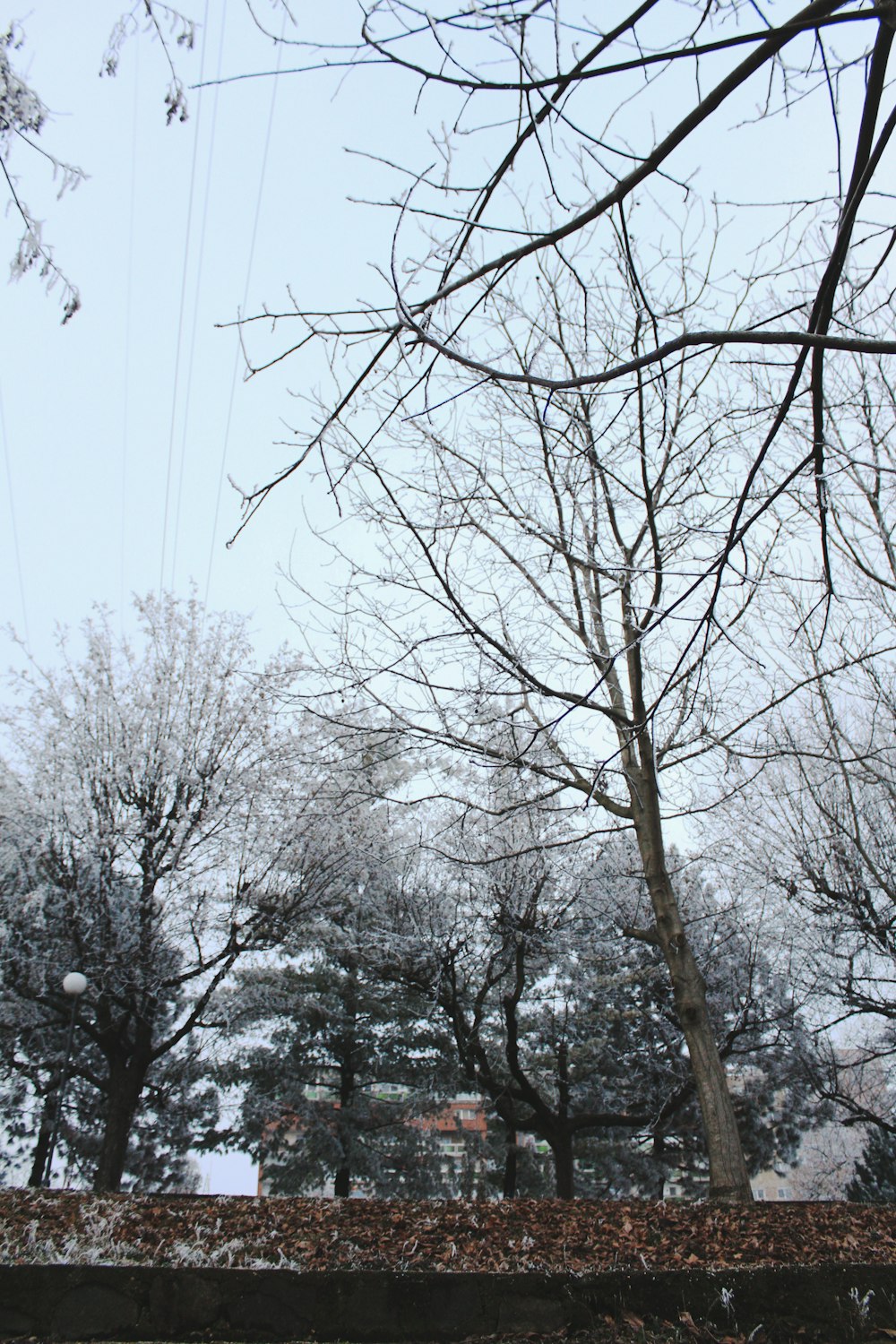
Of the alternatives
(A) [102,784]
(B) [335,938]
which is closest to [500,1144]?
(B) [335,938]

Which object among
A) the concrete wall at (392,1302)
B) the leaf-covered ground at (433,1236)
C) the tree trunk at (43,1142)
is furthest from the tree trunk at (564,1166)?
the concrete wall at (392,1302)

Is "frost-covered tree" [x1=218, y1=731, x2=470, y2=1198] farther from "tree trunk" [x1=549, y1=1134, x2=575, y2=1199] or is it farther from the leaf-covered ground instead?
the leaf-covered ground

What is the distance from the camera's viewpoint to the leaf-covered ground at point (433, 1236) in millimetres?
3416

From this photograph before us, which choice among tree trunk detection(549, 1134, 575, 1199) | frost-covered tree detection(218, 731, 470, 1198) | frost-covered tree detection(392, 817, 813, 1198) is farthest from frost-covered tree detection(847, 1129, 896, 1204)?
frost-covered tree detection(218, 731, 470, 1198)

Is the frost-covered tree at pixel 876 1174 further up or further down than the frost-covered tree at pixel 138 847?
further down

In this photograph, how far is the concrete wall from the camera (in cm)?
299

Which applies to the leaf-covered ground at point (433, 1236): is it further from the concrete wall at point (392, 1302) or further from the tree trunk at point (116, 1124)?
the tree trunk at point (116, 1124)

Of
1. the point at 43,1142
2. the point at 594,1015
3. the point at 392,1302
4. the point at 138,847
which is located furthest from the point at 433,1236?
the point at 43,1142

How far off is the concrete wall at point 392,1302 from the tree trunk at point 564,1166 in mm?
11255

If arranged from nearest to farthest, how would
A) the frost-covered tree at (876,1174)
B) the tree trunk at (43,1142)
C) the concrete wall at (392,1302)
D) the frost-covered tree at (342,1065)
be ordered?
1. the concrete wall at (392,1302)
2. the tree trunk at (43,1142)
3. the frost-covered tree at (342,1065)
4. the frost-covered tree at (876,1174)

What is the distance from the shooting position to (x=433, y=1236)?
12.8 ft

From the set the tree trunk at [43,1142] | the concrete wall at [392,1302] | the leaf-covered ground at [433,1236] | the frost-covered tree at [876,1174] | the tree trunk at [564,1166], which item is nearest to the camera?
the concrete wall at [392,1302]

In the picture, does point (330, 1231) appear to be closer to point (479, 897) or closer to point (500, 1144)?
point (479, 897)

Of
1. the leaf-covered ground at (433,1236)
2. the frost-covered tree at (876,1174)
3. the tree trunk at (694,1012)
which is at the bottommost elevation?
the frost-covered tree at (876,1174)
